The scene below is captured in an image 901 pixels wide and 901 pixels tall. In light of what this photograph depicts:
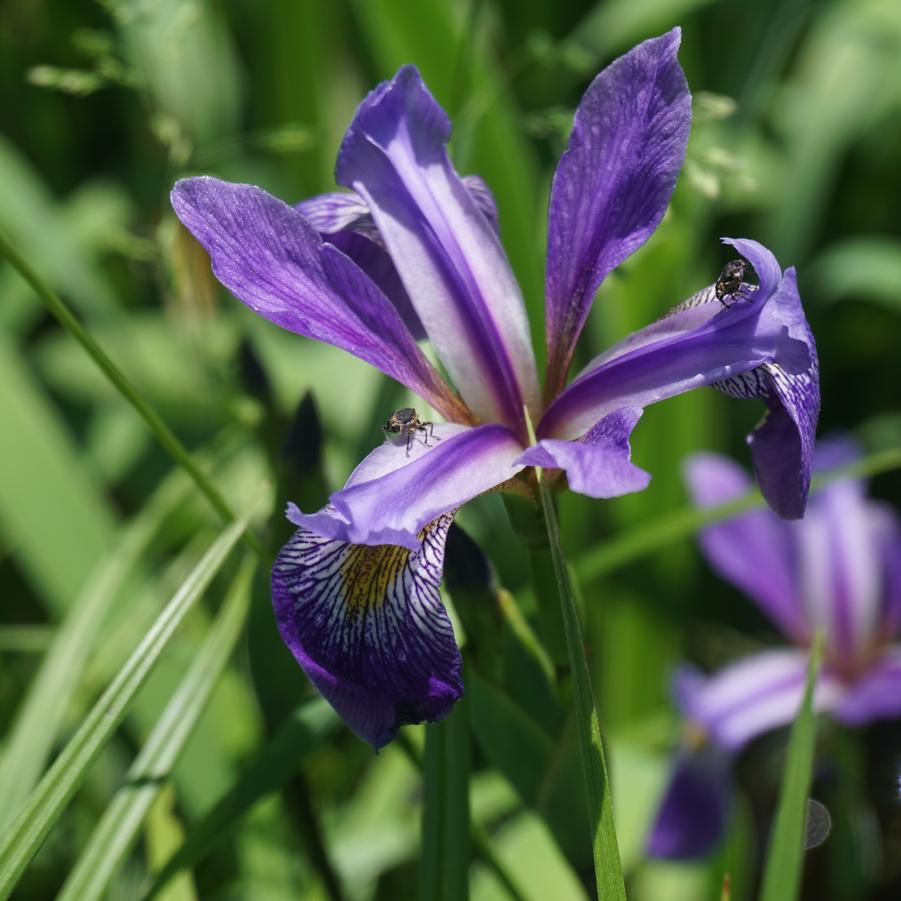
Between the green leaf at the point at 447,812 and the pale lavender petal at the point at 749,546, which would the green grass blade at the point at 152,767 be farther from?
the pale lavender petal at the point at 749,546

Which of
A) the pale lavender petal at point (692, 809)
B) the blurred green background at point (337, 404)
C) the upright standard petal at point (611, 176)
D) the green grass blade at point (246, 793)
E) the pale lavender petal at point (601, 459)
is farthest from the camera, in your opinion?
the pale lavender petal at point (692, 809)

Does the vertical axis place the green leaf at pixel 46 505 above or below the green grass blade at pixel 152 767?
above

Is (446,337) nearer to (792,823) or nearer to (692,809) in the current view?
(792,823)

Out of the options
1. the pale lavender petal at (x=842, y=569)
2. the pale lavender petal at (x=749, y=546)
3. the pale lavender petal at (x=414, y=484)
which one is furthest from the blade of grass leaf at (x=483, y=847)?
the pale lavender petal at (x=842, y=569)

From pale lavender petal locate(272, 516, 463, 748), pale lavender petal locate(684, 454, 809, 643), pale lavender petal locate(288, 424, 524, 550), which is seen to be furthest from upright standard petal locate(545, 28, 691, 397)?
pale lavender petal locate(684, 454, 809, 643)

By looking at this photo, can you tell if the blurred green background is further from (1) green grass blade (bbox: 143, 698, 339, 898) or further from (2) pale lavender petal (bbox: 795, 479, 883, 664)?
(2) pale lavender petal (bbox: 795, 479, 883, 664)

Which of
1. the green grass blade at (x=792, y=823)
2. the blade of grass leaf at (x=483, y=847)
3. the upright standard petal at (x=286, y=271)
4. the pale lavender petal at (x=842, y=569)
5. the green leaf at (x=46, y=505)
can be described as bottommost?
the green grass blade at (x=792, y=823)
